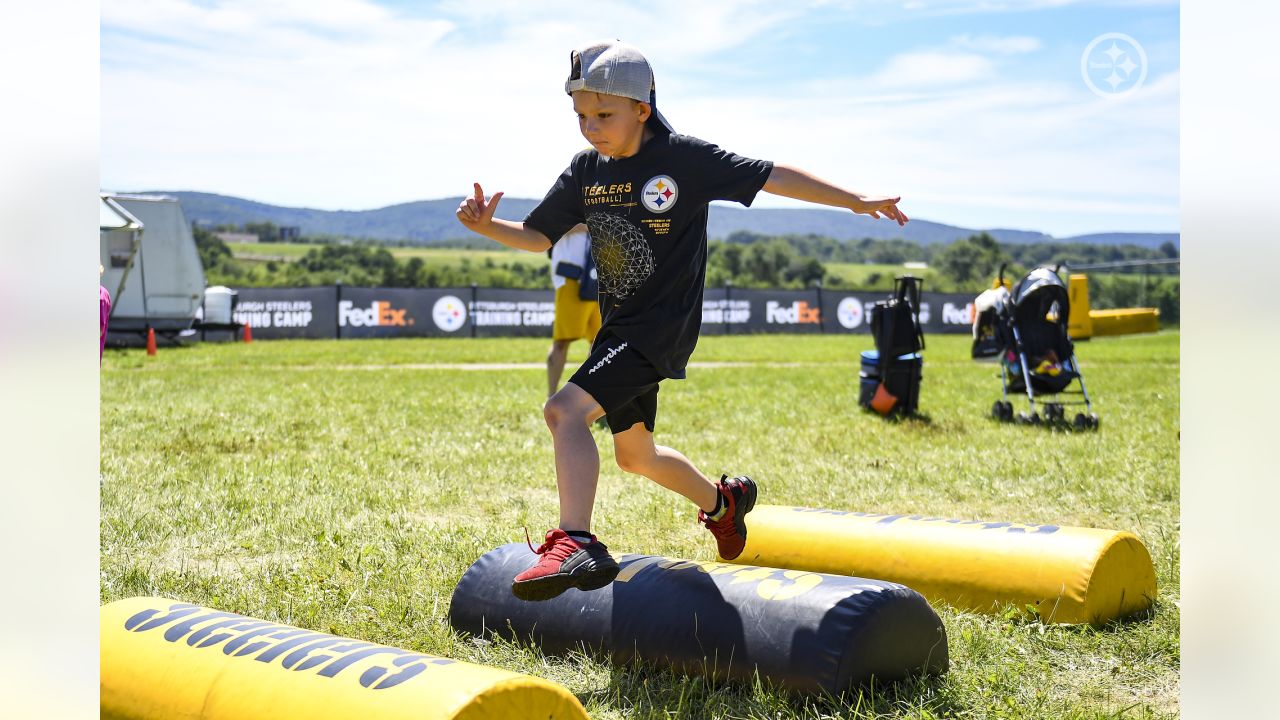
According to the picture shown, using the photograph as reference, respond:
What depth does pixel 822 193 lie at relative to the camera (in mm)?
3469

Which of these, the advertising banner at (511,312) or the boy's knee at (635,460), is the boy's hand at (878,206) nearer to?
the boy's knee at (635,460)

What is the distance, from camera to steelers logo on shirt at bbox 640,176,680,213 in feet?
11.6

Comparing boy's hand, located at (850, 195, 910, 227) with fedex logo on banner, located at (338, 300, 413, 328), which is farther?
fedex logo on banner, located at (338, 300, 413, 328)

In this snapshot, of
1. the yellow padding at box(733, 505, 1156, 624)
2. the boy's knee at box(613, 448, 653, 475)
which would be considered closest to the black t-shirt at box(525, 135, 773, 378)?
the boy's knee at box(613, 448, 653, 475)

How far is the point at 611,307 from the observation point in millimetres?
3666

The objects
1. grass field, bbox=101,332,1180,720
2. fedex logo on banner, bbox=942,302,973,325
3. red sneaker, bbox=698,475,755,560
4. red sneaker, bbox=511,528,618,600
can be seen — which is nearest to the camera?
red sneaker, bbox=511,528,618,600

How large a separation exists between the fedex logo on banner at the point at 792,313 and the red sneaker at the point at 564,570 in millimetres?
30111

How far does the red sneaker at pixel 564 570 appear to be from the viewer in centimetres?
304

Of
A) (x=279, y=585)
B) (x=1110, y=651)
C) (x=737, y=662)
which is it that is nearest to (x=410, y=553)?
(x=279, y=585)

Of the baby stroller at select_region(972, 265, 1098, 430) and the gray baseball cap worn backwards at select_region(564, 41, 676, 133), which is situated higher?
the gray baseball cap worn backwards at select_region(564, 41, 676, 133)

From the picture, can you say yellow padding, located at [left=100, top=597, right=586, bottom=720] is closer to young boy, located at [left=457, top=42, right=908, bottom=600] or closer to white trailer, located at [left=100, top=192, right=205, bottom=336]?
young boy, located at [left=457, top=42, right=908, bottom=600]

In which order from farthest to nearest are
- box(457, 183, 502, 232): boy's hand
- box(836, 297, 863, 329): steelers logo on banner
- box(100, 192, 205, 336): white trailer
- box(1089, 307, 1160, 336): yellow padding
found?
box(836, 297, 863, 329): steelers logo on banner < box(1089, 307, 1160, 336): yellow padding < box(100, 192, 205, 336): white trailer < box(457, 183, 502, 232): boy's hand

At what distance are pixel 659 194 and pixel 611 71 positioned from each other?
0.41 metres
